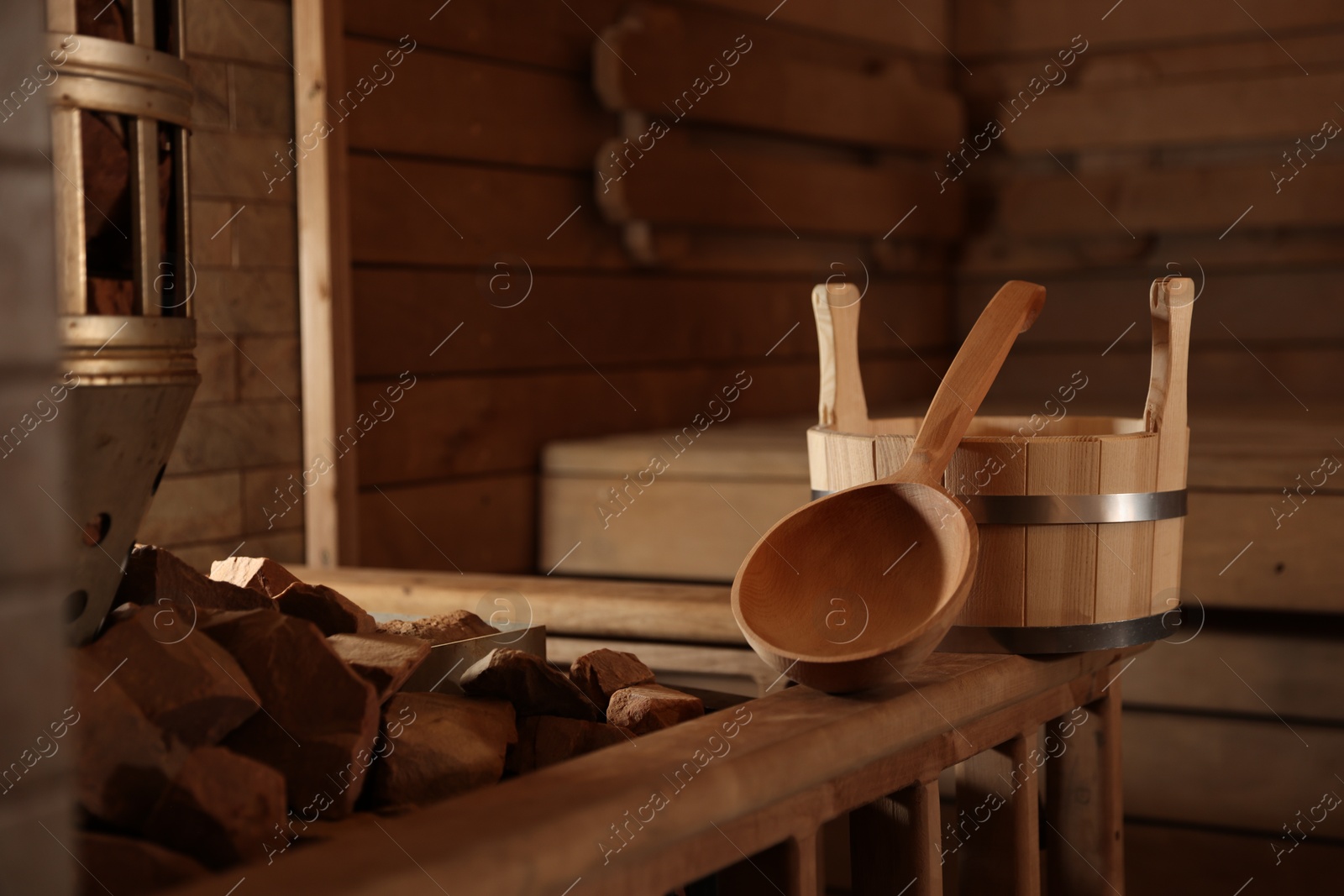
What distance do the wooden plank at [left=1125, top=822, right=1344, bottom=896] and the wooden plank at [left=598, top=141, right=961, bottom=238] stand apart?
1.47 m

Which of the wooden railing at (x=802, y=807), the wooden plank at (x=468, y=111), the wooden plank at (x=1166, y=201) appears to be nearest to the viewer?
the wooden railing at (x=802, y=807)

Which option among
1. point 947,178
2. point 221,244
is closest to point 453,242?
point 221,244

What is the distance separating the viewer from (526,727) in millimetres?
1290

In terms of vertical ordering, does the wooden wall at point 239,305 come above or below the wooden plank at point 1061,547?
above

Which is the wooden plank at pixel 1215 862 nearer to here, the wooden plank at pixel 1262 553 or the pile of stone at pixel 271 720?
the wooden plank at pixel 1262 553

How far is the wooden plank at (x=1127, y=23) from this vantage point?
374 cm

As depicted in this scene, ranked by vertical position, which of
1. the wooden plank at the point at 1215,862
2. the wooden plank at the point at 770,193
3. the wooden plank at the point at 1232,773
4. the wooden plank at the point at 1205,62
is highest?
the wooden plank at the point at 1205,62

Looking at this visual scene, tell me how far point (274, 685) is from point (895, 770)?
51 centimetres

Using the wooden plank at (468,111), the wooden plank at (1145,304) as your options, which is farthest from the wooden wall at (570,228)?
the wooden plank at (1145,304)

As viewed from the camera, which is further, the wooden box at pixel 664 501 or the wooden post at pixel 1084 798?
the wooden box at pixel 664 501

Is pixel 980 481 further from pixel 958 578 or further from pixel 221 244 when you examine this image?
pixel 221 244

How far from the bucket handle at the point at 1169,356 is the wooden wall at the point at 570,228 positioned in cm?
142

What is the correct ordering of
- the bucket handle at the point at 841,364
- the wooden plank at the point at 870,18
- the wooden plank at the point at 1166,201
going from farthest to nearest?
the wooden plank at the point at 1166,201 < the wooden plank at the point at 870,18 < the bucket handle at the point at 841,364

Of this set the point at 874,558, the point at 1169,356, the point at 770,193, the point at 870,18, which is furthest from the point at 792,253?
the point at 874,558
